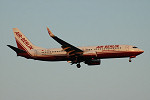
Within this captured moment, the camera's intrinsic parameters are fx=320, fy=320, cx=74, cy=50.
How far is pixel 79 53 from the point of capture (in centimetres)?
7025

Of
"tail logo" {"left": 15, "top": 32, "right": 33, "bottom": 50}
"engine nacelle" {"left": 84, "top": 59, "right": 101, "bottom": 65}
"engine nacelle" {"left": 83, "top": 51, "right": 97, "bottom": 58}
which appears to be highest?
"tail logo" {"left": 15, "top": 32, "right": 33, "bottom": 50}

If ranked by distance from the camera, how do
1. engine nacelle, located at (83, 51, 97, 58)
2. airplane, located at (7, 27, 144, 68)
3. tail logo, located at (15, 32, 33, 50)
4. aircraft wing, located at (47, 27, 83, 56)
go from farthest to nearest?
tail logo, located at (15, 32, 33, 50) < airplane, located at (7, 27, 144, 68) < engine nacelle, located at (83, 51, 97, 58) < aircraft wing, located at (47, 27, 83, 56)

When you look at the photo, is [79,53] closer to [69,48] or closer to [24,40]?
[69,48]

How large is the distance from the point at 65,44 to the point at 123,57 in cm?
1347

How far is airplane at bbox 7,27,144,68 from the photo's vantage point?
69.6 m

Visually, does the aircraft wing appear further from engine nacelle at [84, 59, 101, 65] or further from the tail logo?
the tail logo

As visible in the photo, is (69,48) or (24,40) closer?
(69,48)

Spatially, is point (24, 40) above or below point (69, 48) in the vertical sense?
above

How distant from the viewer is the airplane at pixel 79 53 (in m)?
69.6

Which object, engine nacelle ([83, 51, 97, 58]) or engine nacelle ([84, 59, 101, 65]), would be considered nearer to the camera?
engine nacelle ([83, 51, 97, 58])

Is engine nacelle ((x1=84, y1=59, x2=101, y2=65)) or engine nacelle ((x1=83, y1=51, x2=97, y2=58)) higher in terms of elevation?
engine nacelle ((x1=83, y1=51, x2=97, y2=58))

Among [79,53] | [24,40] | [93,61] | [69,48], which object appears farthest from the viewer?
[24,40]

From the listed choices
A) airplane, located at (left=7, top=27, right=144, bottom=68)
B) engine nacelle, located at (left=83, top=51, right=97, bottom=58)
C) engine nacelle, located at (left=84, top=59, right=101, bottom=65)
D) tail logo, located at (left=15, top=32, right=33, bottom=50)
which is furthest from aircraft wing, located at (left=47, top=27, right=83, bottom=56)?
tail logo, located at (left=15, top=32, right=33, bottom=50)

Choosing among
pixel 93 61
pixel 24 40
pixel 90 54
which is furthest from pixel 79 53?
pixel 24 40
